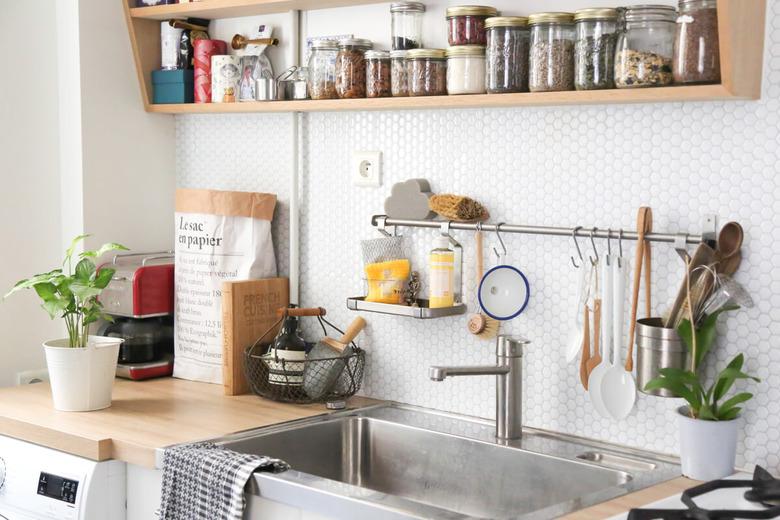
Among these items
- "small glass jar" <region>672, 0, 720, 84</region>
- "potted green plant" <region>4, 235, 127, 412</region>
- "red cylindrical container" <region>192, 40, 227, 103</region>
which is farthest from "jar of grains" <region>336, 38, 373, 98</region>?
"small glass jar" <region>672, 0, 720, 84</region>

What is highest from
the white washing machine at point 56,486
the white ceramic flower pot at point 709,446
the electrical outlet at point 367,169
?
the electrical outlet at point 367,169

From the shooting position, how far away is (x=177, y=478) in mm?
1984

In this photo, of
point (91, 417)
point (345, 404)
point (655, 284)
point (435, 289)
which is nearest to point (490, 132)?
point (435, 289)

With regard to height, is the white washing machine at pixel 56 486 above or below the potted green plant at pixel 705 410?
below

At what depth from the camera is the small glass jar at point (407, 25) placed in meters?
2.29

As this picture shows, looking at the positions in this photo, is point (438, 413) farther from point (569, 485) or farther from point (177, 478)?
point (177, 478)

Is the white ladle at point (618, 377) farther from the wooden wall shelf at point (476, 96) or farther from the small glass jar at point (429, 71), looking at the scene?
the small glass jar at point (429, 71)

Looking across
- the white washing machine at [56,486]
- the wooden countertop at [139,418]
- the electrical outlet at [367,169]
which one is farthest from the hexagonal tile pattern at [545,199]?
the white washing machine at [56,486]

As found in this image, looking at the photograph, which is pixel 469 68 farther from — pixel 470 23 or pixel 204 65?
pixel 204 65

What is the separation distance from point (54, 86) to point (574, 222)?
1.49 meters

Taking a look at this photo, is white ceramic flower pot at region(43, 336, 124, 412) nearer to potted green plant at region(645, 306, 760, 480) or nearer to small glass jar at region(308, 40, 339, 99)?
small glass jar at region(308, 40, 339, 99)

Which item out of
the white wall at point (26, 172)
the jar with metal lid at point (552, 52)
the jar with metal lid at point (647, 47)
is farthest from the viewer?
the white wall at point (26, 172)

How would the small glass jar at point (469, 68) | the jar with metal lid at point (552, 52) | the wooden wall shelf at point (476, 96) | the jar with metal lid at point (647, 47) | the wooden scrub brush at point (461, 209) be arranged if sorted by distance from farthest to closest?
1. the wooden scrub brush at point (461, 209)
2. the small glass jar at point (469, 68)
3. the jar with metal lid at point (552, 52)
4. the jar with metal lid at point (647, 47)
5. the wooden wall shelf at point (476, 96)

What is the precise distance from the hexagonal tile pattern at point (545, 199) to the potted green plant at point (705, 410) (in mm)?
85
